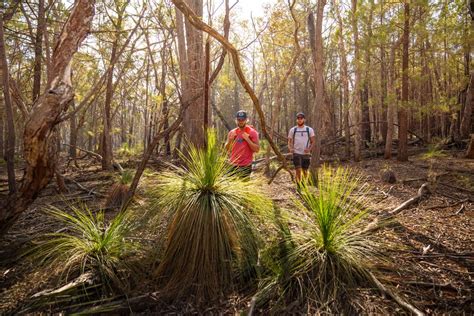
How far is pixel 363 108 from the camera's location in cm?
1725

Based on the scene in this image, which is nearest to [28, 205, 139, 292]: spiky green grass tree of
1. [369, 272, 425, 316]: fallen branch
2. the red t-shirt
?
the red t-shirt

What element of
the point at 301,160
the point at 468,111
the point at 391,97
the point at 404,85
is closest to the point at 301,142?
the point at 301,160

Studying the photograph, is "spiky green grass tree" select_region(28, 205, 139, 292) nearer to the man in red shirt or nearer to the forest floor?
the forest floor

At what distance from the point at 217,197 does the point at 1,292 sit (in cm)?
228

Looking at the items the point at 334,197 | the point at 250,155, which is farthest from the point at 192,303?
the point at 250,155

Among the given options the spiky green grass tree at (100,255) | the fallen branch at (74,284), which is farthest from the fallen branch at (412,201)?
the fallen branch at (74,284)

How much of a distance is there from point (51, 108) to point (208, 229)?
69.8 inches

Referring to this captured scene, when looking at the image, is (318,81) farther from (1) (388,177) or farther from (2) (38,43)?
(2) (38,43)

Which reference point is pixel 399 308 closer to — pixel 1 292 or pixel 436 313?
pixel 436 313

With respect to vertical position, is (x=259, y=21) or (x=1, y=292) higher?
(x=259, y=21)

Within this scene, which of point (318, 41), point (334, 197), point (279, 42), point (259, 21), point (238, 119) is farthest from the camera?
point (259, 21)

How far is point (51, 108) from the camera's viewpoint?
258cm

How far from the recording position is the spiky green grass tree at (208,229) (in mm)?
2666

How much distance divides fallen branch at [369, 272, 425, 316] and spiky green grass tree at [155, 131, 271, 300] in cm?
106
